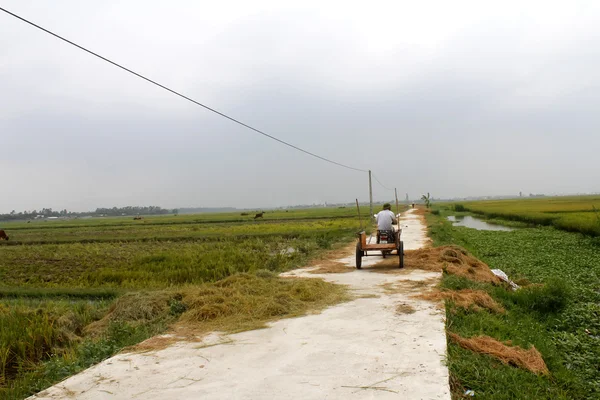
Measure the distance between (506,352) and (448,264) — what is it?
5.92 meters

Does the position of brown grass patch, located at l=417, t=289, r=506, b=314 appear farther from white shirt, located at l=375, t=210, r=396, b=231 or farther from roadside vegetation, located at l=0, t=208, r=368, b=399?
white shirt, located at l=375, t=210, r=396, b=231

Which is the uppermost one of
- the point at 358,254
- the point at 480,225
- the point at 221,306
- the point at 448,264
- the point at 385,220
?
the point at 385,220

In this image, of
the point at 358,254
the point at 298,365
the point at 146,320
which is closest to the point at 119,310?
the point at 146,320

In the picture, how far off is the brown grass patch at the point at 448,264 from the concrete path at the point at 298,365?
3993 millimetres

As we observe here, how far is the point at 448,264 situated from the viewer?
10.3 metres

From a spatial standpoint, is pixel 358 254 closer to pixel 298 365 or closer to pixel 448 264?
pixel 448 264

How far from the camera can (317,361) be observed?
431 cm

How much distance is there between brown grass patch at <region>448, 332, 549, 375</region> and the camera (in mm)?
4414

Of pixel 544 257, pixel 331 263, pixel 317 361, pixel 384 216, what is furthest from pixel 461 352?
pixel 544 257

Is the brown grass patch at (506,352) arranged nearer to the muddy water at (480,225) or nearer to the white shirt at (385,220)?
the white shirt at (385,220)

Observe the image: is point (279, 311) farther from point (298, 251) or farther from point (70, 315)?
point (298, 251)

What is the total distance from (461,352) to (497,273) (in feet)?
21.3

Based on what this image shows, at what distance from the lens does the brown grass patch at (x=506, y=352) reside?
4414mm

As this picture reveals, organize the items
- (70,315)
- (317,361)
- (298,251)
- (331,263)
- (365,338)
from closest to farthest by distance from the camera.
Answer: (317,361), (365,338), (70,315), (331,263), (298,251)
